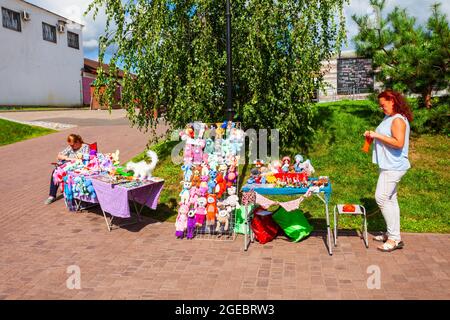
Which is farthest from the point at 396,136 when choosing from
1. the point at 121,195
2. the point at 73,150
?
the point at 73,150

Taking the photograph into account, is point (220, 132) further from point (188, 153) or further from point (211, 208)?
point (211, 208)

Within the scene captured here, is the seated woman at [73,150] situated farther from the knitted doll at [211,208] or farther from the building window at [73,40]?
the building window at [73,40]

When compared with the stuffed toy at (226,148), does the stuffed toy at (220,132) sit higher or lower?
higher

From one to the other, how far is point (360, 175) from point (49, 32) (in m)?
36.2

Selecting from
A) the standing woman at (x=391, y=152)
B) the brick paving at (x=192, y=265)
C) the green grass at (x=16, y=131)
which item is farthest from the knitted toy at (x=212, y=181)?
the green grass at (x=16, y=131)

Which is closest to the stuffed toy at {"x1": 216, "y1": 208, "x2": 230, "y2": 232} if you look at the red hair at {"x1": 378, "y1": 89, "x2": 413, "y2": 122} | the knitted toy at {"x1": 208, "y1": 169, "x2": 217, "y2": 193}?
the knitted toy at {"x1": 208, "y1": 169, "x2": 217, "y2": 193}

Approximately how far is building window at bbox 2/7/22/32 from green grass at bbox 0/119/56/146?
48.3 feet

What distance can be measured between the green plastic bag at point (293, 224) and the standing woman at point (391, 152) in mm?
1161

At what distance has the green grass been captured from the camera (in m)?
18.9

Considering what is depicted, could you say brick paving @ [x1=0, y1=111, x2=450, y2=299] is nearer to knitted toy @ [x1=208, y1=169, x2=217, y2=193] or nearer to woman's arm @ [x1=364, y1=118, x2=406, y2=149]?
knitted toy @ [x1=208, y1=169, x2=217, y2=193]

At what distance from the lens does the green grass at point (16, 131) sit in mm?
18922

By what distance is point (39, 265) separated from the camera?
5785 mm
